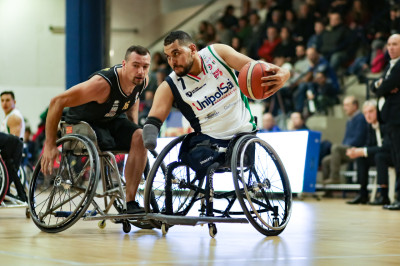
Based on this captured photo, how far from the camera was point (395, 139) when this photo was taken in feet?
23.6

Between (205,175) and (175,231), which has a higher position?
(205,175)

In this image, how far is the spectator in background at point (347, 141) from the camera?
932 cm

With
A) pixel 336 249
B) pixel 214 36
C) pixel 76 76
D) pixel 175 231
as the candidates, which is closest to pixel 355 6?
pixel 214 36

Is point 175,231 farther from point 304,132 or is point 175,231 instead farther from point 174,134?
point 174,134

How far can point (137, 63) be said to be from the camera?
4656mm

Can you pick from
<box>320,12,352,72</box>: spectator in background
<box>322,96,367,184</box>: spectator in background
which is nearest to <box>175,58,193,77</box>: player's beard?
<box>322,96,367,184</box>: spectator in background

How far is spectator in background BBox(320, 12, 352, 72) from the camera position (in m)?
11.6

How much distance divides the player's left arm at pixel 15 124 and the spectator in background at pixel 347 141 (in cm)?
422

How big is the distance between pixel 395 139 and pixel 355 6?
5463 millimetres

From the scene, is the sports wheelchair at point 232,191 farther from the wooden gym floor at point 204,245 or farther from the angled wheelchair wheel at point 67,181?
the angled wheelchair wheel at point 67,181

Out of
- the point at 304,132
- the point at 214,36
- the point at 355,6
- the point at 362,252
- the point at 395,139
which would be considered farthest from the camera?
the point at 214,36

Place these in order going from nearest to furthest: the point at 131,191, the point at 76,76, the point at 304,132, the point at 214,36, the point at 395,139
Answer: the point at 131,191, the point at 395,139, the point at 304,132, the point at 76,76, the point at 214,36

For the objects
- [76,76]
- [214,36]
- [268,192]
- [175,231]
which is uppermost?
[214,36]

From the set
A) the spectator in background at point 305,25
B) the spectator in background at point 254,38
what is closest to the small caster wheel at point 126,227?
the spectator in background at point 305,25
